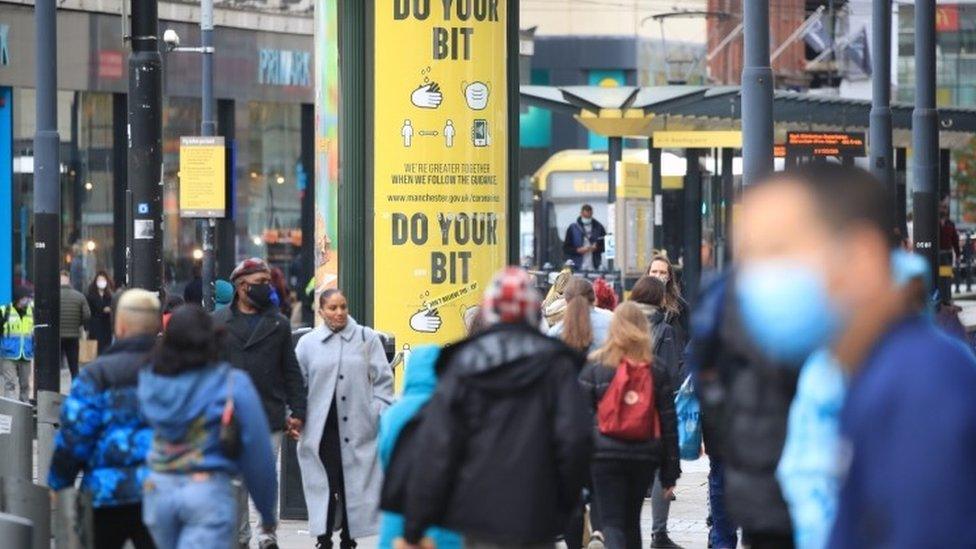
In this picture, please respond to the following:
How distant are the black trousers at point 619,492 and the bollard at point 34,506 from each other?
2637 millimetres

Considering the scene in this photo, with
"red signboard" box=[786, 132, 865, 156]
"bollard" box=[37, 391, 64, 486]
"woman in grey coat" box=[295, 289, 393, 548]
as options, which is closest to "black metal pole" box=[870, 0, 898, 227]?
"red signboard" box=[786, 132, 865, 156]

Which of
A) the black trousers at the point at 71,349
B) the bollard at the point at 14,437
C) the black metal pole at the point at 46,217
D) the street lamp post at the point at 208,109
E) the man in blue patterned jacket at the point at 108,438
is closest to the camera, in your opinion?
the man in blue patterned jacket at the point at 108,438

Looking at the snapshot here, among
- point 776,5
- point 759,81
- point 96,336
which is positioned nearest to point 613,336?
point 759,81

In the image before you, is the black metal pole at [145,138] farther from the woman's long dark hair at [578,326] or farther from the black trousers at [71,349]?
the black trousers at [71,349]

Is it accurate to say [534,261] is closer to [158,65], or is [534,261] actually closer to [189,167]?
[189,167]

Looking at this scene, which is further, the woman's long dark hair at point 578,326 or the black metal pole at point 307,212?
the black metal pole at point 307,212

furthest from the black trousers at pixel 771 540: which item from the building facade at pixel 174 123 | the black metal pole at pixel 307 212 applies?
the black metal pole at pixel 307 212

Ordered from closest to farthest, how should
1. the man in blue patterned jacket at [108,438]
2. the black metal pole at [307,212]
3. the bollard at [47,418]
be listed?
1. the man in blue patterned jacket at [108,438]
2. the bollard at [47,418]
3. the black metal pole at [307,212]

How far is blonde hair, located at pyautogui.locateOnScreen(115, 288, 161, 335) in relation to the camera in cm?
839

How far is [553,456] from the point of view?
271 inches

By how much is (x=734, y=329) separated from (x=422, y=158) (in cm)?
1129

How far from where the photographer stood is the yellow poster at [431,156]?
15672 millimetres

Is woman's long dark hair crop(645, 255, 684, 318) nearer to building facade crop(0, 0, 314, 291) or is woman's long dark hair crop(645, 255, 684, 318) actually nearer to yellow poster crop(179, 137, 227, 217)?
yellow poster crop(179, 137, 227, 217)

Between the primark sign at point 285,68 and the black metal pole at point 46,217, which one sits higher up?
the primark sign at point 285,68
